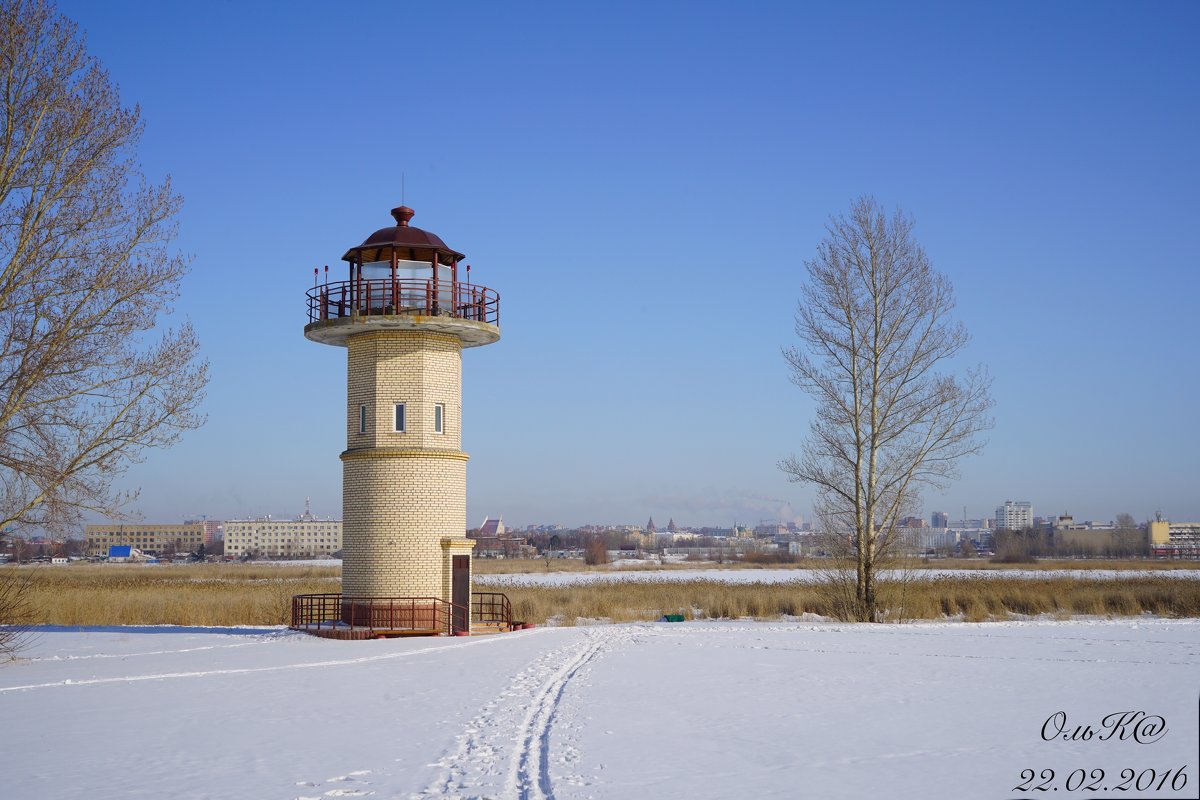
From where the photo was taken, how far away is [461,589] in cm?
2798

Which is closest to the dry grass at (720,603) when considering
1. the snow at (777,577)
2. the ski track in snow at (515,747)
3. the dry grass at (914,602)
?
the dry grass at (914,602)

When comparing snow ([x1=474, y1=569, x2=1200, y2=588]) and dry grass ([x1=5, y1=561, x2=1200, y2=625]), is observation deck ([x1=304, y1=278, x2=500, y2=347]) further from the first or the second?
snow ([x1=474, y1=569, x2=1200, y2=588])

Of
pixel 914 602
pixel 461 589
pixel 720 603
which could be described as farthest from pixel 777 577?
pixel 461 589

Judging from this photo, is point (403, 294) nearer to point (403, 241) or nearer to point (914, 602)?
point (403, 241)

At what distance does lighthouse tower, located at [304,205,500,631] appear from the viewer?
27.0m

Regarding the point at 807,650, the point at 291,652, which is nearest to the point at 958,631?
the point at 807,650

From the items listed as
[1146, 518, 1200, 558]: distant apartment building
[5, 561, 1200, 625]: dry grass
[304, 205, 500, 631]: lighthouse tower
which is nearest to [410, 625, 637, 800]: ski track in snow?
[304, 205, 500, 631]: lighthouse tower

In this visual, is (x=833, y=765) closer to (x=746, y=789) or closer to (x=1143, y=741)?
(x=746, y=789)

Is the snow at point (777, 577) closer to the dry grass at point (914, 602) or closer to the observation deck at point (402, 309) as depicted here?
the dry grass at point (914, 602)

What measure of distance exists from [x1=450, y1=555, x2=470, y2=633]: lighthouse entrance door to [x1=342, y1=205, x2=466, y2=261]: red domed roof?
8.02 m

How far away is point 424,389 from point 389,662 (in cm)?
805

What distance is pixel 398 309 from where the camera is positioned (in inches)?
1071

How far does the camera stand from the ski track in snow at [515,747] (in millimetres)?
10227

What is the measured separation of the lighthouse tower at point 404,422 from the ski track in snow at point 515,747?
25.6ft
